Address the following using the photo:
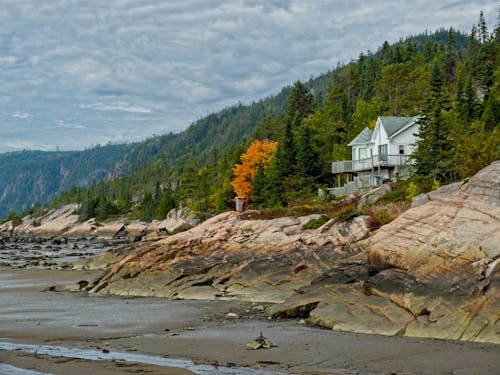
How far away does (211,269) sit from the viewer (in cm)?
3194

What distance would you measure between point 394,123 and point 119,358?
4842 centimetres

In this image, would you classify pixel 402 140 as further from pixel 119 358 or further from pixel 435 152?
pixel 119 358

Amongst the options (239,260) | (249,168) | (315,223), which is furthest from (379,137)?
(239,260)

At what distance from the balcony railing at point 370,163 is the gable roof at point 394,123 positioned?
8.79 ft

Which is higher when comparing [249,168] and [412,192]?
[249,168]

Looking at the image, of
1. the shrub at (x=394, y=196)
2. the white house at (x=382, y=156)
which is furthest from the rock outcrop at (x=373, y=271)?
the white house at (x=382, y=156)

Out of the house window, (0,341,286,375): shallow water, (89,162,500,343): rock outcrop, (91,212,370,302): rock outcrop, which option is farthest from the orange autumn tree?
(0,341,286,375): shallow water

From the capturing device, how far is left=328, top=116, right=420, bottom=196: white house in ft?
181

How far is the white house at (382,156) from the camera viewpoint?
55219mm

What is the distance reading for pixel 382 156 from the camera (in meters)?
58.0

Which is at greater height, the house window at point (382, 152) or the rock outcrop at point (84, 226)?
the house window at point (382, 152)

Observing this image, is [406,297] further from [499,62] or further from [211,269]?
[499,62]

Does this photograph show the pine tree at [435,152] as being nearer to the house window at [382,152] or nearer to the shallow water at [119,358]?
the house window at [382,152]

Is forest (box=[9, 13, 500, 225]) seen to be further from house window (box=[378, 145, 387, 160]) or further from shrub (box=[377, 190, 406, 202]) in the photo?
house window (box=[378, 145, 387, 160])
